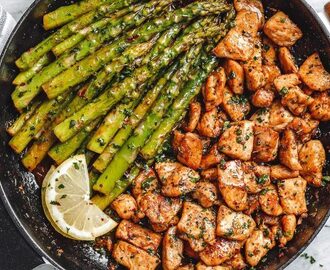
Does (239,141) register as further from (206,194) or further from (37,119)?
(37,119)

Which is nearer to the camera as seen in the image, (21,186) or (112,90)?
(112,90)

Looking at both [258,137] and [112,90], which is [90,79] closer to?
[112,90]

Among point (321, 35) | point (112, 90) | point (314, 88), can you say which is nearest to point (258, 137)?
point (314, 88)

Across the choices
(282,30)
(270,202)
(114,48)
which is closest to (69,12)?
(114,48)

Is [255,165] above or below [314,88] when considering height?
below

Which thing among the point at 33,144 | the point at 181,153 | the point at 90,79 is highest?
the point at 90,79

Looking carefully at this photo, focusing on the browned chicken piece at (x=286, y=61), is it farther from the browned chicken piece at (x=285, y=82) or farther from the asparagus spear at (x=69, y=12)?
the asparagus spear at (x=69, y=12)
